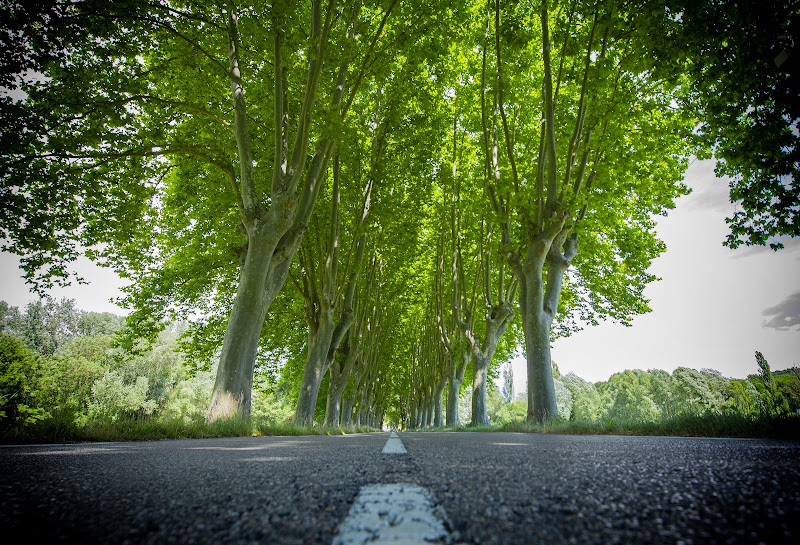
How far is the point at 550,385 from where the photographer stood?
911 cm

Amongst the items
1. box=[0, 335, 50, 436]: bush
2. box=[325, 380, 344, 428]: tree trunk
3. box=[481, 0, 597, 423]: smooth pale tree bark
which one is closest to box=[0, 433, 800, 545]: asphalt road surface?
box=[0, 335, 50, 436]: bush

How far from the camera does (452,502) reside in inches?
50.6

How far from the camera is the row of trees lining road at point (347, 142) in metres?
7.58

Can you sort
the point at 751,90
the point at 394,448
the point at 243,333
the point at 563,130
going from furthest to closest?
the point at 563,130, the point at 243,333, the point at 751,90, the point at 394,448

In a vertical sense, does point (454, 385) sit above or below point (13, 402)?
above

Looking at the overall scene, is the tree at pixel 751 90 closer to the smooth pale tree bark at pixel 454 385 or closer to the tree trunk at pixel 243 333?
the tree trunk at pixel 243 333

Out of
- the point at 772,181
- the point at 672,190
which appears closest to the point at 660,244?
the point at 672,190

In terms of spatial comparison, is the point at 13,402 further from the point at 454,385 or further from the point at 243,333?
the point at 454,385

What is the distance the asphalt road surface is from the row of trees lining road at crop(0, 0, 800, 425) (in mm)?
6622

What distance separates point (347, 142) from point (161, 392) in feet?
192

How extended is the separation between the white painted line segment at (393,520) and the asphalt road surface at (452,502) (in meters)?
0.03

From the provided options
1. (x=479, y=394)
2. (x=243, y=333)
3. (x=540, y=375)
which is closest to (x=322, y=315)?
(x=243, y=333)

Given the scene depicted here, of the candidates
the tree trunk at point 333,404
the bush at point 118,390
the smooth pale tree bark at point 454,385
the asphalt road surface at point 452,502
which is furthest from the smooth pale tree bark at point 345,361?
the bush at point 118,390

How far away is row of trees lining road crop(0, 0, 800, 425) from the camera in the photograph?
298 inches
